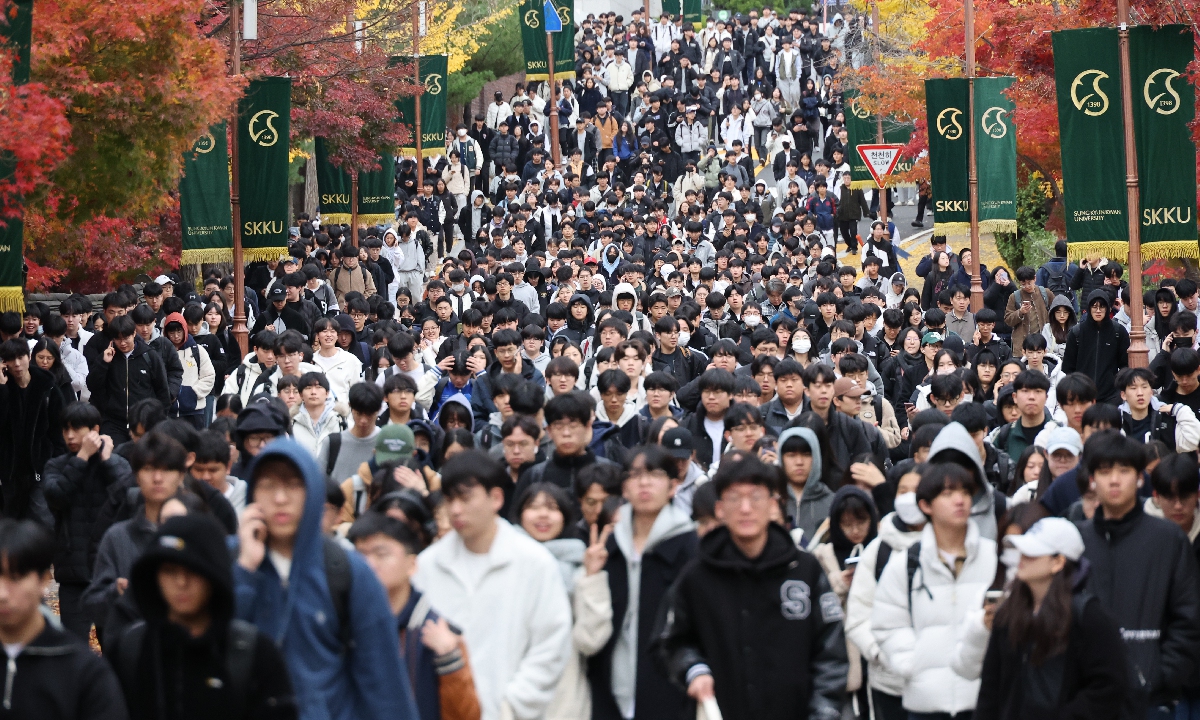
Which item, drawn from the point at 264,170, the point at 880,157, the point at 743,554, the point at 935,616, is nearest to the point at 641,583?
the point at 743,554

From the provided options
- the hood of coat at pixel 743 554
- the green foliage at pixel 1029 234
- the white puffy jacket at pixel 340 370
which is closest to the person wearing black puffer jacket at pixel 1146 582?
the hood of coat at pixel 743 554

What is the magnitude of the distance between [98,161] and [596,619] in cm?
1067

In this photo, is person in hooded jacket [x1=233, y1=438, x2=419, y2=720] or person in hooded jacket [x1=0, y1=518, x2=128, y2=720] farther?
person in hooded jacket [x1=233, y1=438, x2=419, y2=720]

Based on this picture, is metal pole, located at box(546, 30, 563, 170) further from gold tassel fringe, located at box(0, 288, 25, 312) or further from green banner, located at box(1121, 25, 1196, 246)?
gold tassel fringe, located at box(0, 288, 25, 312)

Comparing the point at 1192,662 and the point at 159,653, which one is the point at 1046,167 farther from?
the point at 159,653

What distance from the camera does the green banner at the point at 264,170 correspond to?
63.0 ft

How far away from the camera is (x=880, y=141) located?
100ft

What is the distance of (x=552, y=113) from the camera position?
117 ft

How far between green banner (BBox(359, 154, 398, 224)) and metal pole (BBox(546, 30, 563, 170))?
875cm

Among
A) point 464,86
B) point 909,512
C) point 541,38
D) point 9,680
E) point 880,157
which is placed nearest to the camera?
point 9,680

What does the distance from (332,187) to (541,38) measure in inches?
409

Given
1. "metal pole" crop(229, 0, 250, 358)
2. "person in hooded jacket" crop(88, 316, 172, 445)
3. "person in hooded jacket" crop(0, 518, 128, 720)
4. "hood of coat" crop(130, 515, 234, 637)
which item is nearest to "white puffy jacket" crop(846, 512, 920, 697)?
"hood of coat" crop(130, 515, 234, 637)

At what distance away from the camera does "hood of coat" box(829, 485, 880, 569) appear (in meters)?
7.68

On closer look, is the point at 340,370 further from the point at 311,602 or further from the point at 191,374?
the point at 311,602
